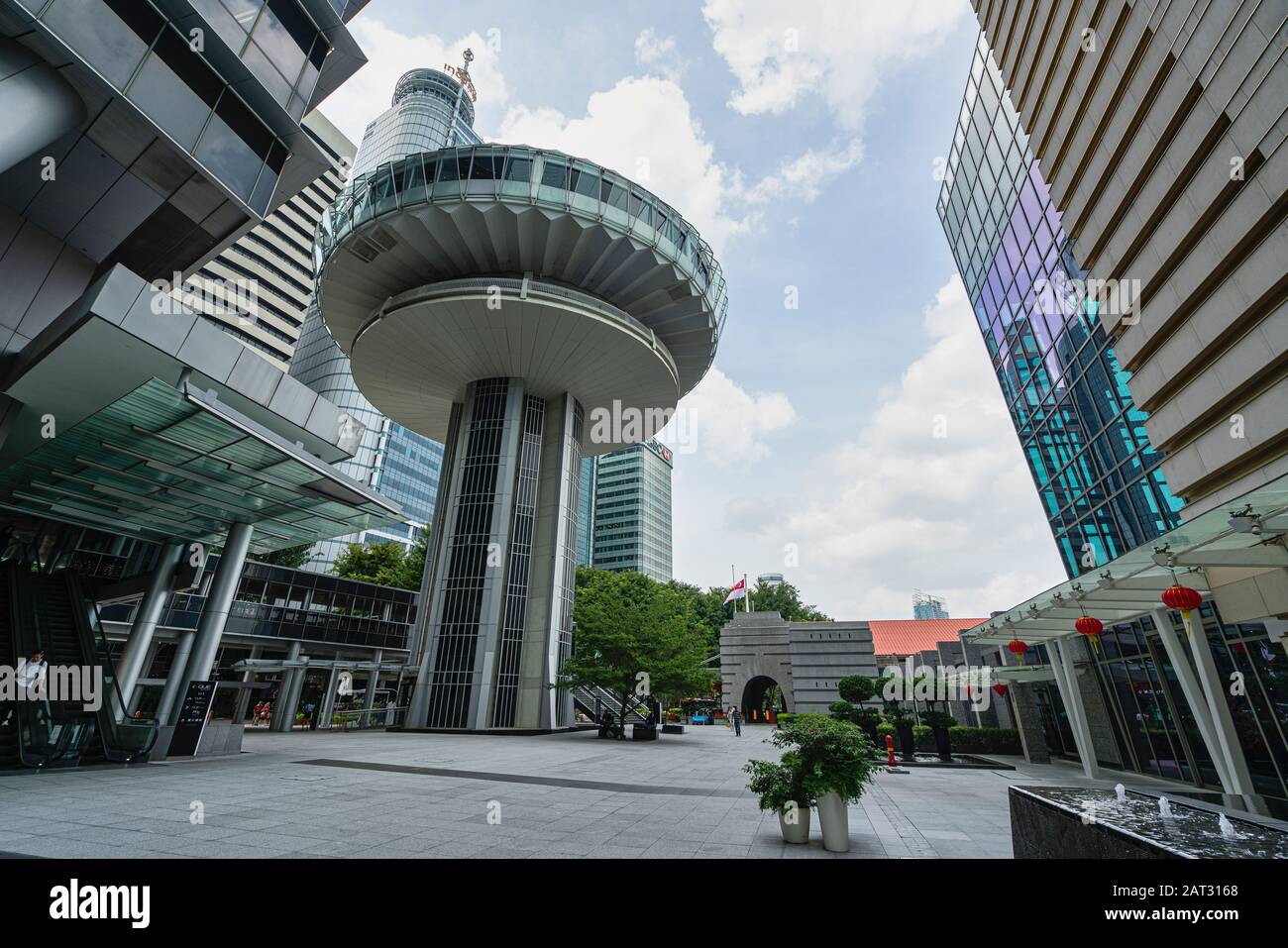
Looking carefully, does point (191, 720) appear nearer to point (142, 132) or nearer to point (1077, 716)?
point (142, 132)

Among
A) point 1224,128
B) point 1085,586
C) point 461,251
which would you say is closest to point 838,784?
point 1085,586

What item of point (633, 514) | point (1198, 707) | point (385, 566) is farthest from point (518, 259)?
point (633, 514)

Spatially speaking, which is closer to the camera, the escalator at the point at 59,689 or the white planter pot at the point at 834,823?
the white planter pot at the point at 834,823

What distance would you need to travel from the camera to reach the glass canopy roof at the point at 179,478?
42.7 ft

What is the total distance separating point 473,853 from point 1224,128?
18.2 metres

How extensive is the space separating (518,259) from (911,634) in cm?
4187

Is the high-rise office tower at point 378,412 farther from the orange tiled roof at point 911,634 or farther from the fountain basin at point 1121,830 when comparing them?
the fountain basin at point 1121,830

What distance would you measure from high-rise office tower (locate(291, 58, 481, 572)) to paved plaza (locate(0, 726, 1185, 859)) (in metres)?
63.7

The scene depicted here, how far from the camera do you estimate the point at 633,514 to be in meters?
124

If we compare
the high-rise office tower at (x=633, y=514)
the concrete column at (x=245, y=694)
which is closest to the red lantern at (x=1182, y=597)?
the concrete column at (x=245, y=694)

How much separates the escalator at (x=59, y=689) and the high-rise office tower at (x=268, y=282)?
70.9 meters

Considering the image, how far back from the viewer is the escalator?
1281 cm

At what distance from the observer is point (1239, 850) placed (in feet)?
13.2
